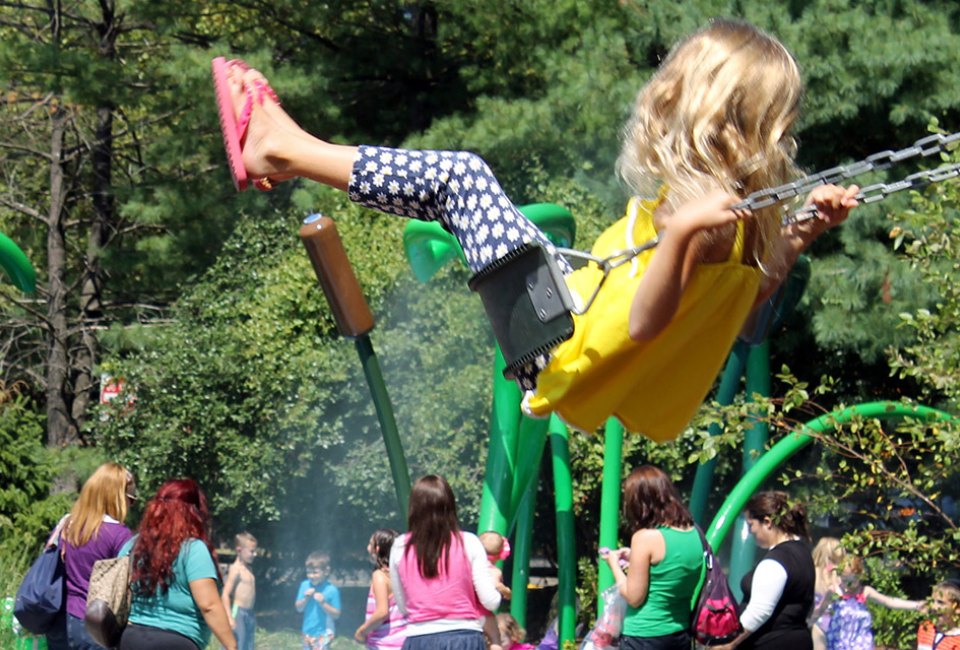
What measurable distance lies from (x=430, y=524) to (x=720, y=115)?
292 centimetres

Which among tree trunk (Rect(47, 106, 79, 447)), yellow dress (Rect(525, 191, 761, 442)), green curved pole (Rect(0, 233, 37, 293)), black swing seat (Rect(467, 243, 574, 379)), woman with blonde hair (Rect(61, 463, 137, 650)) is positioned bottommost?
yellow dress (Rect(525, 191, 761, 442))

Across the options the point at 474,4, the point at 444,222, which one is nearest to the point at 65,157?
the point at 474,4

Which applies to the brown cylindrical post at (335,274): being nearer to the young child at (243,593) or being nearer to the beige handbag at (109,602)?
the young child at (243,593)

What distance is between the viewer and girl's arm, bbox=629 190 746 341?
87.4 inches

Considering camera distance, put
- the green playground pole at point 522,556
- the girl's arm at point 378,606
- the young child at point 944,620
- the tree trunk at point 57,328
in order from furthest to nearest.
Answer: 1. the tree trunk at point 57,328
2. the green playground pole at point 522,556
3. the girl's arm at point 378,606
4. the young child at point 944,620

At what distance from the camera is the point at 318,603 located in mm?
8984

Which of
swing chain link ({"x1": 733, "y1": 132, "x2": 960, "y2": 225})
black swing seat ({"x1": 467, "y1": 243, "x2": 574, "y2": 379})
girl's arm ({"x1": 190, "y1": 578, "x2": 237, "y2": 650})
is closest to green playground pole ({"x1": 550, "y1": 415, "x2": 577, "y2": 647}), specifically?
girl's arm ({"x1": 190, "y1": 578, "x2": 237, "y2": 650})

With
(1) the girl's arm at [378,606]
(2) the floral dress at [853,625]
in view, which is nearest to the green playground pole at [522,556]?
(1) the girl's arm at [378,606]

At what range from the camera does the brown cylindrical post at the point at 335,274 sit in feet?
21.8

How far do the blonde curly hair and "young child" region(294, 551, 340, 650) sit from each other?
6.92 metres

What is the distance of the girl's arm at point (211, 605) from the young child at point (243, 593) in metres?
3.64

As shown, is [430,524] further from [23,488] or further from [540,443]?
[23,488]

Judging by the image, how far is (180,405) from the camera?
11164 mm

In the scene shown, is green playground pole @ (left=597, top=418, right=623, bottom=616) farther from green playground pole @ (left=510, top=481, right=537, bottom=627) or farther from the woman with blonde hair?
the woman with blonde hair
